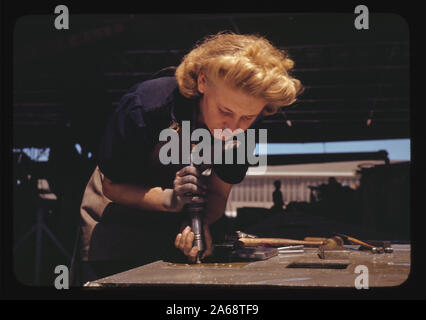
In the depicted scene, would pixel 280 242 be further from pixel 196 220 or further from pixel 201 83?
pixel 201 83

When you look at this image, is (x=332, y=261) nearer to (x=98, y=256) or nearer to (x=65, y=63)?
(x=98, y=256)

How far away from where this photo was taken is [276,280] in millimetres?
1144

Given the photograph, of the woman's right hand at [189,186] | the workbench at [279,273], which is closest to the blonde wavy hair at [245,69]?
the woman's right hand at [189,186]

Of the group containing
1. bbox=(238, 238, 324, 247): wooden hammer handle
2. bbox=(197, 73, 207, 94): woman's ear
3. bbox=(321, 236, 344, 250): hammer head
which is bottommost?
bbox=(321, 236, 344, 250): hammer head

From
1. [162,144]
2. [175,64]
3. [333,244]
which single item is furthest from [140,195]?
[175,64]

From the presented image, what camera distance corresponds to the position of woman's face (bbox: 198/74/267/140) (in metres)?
1.43

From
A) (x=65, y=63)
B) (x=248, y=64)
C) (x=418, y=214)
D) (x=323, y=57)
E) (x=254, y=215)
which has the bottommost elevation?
(x=254, y=215)

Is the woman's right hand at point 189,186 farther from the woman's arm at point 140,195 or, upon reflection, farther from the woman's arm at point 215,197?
the woman's arm at point 215,197

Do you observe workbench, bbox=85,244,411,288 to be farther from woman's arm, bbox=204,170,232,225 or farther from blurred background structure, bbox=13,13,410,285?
blurred background structure, bbox=13,13,410,285

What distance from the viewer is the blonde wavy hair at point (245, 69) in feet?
4.56

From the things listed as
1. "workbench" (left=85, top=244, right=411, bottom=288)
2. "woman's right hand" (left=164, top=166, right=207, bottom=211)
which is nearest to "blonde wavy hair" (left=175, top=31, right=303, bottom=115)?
"woman's right hand" (left=164, top=166, right=207, bottom=211)

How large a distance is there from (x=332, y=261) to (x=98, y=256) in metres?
0.90

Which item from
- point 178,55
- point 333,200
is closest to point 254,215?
point 333,200

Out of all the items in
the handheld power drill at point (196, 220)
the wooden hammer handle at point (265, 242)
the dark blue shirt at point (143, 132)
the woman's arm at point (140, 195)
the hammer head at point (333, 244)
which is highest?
the dark blue shirt at point (143, 132)
